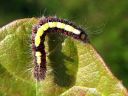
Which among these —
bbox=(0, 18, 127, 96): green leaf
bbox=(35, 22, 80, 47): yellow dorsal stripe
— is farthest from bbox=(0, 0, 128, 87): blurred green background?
bbox=(0, 18, 127, 96): green leaf

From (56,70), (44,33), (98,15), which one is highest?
(98,15)

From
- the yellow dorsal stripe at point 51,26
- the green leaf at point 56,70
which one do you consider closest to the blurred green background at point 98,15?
the yellow dorsal stripe at point 51,26

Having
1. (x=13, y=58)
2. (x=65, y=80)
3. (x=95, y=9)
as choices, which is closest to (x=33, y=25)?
(x=13, y=58)

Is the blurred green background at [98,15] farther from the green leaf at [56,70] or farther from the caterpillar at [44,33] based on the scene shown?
the green leaf at [56,70]

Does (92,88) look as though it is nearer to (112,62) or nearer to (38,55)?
(38,55)

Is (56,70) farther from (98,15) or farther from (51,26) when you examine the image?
(98,15)

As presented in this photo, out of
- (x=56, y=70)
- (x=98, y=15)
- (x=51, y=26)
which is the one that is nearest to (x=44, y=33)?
(x=51, y=26)
